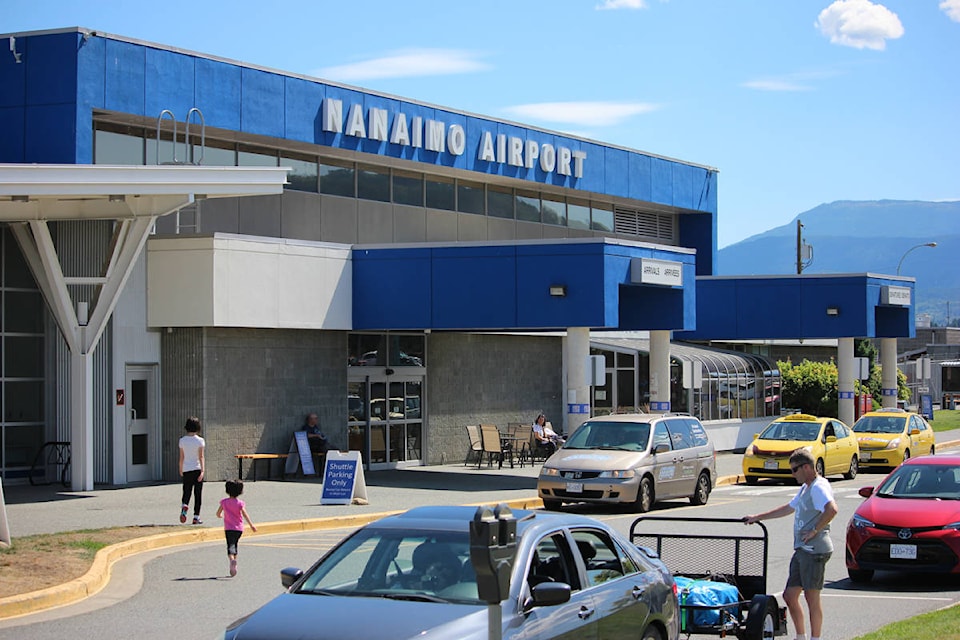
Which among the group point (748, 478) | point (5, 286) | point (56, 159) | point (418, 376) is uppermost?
point (56, 159)

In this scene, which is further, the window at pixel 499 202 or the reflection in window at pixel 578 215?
the reflection in window at pixel 578 215

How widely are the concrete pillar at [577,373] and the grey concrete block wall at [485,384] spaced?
17.0ft

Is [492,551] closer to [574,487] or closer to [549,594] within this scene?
[549,594]

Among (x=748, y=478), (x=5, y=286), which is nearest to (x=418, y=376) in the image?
(x=748, y=478)

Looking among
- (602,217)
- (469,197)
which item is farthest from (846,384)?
(469,197)

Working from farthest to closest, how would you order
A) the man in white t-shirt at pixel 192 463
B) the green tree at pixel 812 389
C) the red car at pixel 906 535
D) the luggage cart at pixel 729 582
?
1. the green tree at pixel 812 389
2. the man in white t-shirt at pixel 192 463
3. the red car at pixel 906 535
4. the luggage cart at pixel 729 582

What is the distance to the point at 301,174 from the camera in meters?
30.5

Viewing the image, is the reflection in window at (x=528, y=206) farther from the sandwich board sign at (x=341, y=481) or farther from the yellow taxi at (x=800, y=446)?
the sandwich board sign at (x=341, y=481)

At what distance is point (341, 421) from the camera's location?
29297 millimetres

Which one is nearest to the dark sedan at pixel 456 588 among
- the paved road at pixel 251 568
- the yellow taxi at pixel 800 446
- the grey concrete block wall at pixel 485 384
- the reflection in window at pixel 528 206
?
the paved road at pixel 251 568

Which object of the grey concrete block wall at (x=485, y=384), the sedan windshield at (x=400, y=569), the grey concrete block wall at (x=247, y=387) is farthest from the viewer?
the grey concrete block wall at (x=485, y=384)

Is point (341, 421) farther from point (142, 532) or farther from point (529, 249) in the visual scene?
point (142, 532)

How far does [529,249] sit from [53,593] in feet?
54.0

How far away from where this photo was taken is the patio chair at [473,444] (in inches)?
1281
